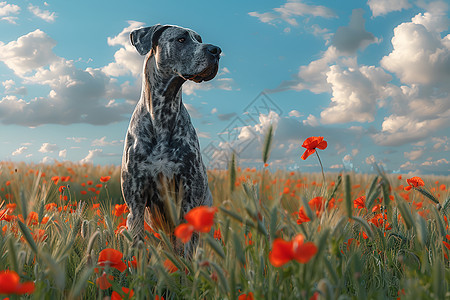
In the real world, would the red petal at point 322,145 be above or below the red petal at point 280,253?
above

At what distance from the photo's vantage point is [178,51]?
11.6ft

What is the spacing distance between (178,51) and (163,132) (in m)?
0.80

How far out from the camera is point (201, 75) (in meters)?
3.56

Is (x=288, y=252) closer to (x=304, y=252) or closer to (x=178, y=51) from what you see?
(x=304, y=252)

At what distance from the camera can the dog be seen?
3.30 meters

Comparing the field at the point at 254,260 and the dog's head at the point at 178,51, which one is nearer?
the field at the point at 254,260

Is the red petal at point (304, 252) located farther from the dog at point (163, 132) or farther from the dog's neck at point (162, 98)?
the dog's neck at point (162, 98)

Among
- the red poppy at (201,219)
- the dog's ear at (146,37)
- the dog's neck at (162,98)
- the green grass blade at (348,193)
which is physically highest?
the dog's ear at (146,37)

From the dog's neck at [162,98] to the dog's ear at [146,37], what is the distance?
162 millimetres

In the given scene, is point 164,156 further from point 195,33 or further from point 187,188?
point 195,33

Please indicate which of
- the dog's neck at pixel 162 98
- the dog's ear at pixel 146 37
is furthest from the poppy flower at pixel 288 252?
the dog's ear at pixel 146 37

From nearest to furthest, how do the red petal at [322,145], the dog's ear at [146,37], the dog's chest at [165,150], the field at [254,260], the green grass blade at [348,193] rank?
1. the field at [254,260]
2. the green grass blade at [348,193]
3. the red petal at [322,145]
4. the dog's chest at [165,150]
5. the dog's ear at [146,37]

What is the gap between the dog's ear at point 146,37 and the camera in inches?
142

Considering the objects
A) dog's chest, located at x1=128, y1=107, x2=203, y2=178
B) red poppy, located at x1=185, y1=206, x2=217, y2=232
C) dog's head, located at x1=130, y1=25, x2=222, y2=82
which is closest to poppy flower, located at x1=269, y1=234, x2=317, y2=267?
red poppy, located at x1=185, y1=206, x2=217, y2=232
